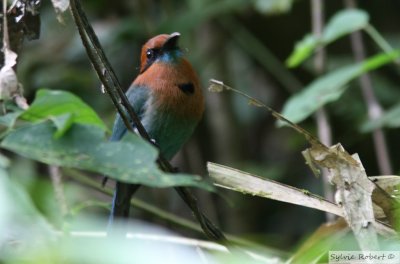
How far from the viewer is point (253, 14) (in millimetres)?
5223

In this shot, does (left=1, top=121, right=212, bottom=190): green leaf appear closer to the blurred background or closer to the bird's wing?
the bird's wing

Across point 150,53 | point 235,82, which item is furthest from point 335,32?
point 235,82

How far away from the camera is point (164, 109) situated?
301 centimetres

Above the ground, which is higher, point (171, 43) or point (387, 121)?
point (171, 43)

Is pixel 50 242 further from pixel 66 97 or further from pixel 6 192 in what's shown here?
pixel 66 97

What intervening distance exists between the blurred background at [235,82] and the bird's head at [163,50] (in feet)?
3.80

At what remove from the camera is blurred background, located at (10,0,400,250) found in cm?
459

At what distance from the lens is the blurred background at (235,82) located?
15.1ft

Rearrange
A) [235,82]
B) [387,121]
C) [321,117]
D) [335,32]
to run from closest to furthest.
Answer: [335,32] → [387,121] → [321,117] → [235,82]

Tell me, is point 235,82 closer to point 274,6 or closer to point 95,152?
point 274,6

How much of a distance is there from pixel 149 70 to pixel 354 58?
205cm

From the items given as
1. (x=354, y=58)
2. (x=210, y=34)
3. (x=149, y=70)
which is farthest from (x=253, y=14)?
(x=149, y=70)

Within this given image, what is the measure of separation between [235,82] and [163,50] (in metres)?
1.84

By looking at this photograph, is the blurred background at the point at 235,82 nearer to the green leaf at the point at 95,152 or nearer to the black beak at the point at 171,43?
the black beak at the point at 171,43
